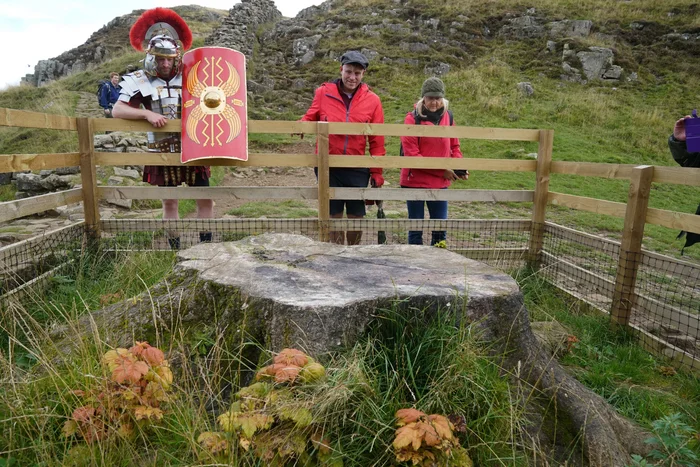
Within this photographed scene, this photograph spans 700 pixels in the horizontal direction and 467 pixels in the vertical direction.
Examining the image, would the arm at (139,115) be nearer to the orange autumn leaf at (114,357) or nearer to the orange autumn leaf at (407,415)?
the orange autumn leaf at (114,357)

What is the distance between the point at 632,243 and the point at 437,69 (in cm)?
1893

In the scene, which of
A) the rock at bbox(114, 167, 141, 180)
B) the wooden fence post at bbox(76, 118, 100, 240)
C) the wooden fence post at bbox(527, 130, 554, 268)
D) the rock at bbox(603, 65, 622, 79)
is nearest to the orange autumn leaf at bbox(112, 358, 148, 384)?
the wooden fence post at bbox(76, 118, 100, 240)

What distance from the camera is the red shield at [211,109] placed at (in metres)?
4.23

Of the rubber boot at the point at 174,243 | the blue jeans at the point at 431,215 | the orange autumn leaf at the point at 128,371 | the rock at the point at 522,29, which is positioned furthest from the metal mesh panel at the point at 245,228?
the rock at the point at 522,29

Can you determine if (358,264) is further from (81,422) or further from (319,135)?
(319,135)

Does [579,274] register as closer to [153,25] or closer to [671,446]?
[671,446]

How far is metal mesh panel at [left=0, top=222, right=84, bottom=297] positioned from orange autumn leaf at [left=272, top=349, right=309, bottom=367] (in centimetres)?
239

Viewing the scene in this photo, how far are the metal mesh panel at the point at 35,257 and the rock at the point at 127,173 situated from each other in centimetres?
473

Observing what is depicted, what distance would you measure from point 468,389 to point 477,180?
8617 mm

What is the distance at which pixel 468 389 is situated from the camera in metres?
1.91

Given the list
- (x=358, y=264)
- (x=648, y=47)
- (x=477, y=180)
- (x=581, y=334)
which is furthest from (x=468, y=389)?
(x=648, y=47)

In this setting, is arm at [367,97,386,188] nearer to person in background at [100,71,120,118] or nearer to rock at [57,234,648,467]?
rock at [57,234,648,467]

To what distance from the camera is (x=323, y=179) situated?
178 inches

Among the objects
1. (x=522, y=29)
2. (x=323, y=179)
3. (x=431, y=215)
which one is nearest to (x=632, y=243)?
(x=431, y=215)
